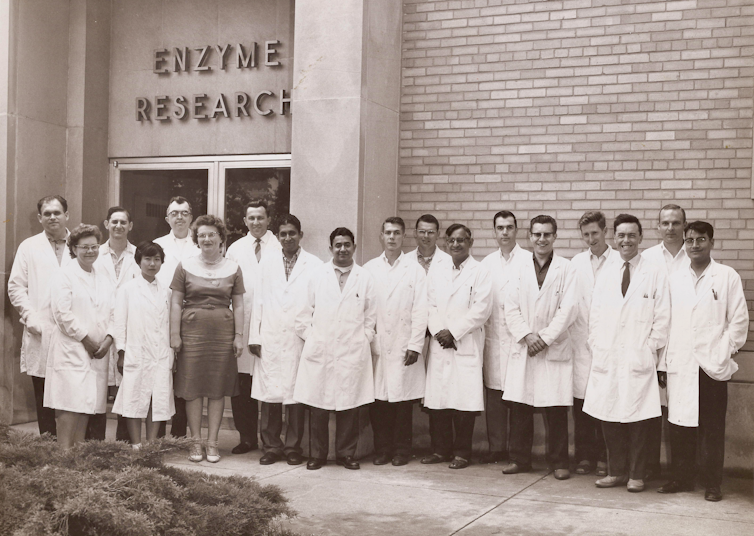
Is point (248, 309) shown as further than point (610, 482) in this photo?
Yes

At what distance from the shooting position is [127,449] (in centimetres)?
404

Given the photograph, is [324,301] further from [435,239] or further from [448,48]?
[448,48]

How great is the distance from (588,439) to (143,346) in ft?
13.0

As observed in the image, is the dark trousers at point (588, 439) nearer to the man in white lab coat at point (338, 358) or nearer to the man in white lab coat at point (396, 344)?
the man in white lab coat at point (396, 344)

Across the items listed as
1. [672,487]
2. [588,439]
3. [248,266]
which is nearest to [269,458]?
[248,266]

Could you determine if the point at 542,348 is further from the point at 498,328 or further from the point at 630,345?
the point at 630,345

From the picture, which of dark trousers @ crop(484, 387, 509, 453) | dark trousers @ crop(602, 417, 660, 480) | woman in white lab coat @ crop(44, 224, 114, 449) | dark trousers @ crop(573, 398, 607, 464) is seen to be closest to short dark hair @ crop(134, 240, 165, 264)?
woman in white lab coat @ crop(44, 224, 114, 449)

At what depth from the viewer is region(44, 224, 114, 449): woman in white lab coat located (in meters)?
7.51

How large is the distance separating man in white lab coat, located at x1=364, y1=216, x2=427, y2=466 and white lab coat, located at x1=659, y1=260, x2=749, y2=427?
2.20 metres

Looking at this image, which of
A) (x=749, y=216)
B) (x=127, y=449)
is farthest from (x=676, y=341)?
(x=127, y=449)

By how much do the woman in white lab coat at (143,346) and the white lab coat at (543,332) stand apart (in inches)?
118

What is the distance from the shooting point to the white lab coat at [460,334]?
7.88m

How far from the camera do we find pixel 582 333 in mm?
7770

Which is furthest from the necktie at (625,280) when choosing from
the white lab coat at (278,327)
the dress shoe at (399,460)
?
the white lab coat at (278,327)
